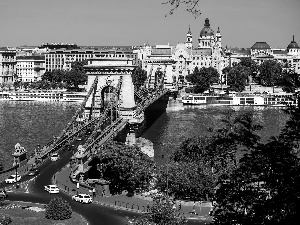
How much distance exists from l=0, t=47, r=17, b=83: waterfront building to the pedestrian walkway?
135m

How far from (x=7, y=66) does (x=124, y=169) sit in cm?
13737

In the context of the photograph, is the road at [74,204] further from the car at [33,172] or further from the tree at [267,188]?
the tree at [267,188]

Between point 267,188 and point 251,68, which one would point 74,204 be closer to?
point 267,188

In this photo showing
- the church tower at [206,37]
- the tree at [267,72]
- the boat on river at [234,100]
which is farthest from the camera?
the church tower at [206,37]

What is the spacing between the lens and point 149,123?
8238 cm

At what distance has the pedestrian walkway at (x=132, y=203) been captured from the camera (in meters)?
27.2

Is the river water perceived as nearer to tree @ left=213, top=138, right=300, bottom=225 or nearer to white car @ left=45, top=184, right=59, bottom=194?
white car @ left=45, top=184, right=59, bottom=194

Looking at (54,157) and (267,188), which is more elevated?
(267,188)

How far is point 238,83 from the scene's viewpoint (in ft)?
428

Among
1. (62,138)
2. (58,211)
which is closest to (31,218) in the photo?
(58,211)

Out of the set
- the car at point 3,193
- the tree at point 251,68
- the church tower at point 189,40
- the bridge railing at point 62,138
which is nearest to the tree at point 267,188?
the car at point 3,193

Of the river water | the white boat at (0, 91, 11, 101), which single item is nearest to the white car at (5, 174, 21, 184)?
the river water

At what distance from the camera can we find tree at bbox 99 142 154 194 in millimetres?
32500

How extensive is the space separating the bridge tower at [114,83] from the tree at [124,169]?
65.2ft
